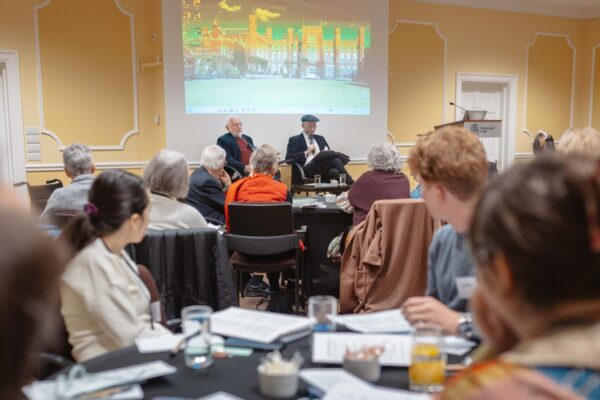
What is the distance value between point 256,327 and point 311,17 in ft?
20.5

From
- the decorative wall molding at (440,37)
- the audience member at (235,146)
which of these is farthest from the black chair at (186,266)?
the decorative wall molding at (440,37)

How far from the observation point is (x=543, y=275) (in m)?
0.68

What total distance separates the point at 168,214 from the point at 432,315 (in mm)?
1840

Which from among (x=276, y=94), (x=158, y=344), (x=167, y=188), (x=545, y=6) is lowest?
(x=158, y=344)

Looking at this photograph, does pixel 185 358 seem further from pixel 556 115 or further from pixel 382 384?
pixel 556 115

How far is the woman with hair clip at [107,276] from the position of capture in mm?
1693

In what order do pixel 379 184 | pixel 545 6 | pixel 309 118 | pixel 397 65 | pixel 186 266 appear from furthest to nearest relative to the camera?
pixel 545 6, pixel 397 65, pixel 309 118, pixel 379 184, pixel 186 266

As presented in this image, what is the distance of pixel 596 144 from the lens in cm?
281

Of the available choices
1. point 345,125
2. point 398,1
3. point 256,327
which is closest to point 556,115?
point 398,1

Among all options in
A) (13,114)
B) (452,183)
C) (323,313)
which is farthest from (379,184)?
(13,114)

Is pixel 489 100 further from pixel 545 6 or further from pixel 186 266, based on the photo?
pixel 186 266

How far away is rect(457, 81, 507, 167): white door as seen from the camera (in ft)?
28.7

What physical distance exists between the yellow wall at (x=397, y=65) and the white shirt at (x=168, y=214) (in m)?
3.80

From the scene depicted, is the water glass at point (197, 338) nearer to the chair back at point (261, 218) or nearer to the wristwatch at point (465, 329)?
the wristwatch at point (465, 329)
